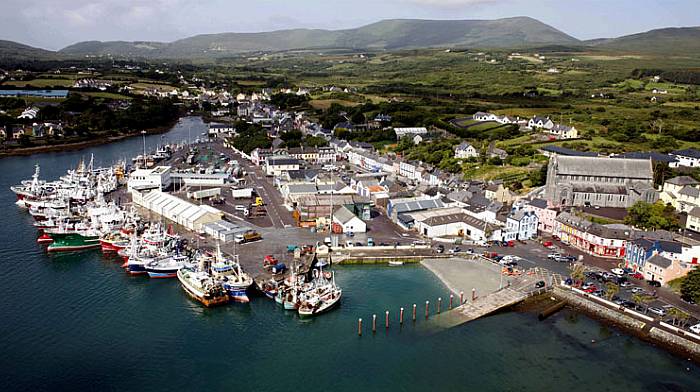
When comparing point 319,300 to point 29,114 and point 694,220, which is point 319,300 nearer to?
point 694,220

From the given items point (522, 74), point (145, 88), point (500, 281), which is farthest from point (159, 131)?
point (522, 74)

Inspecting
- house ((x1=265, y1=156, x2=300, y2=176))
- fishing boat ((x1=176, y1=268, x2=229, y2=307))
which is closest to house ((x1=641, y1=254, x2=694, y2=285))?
fishing boat ((x1=176, y1=268, x2=229, y2=307))

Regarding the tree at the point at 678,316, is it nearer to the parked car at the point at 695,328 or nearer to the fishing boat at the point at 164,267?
the parked car at the point at 695,328

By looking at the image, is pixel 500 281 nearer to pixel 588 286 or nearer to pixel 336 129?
pixel 588 286

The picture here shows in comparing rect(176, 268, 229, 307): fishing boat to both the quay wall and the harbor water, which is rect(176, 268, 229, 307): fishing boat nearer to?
the harbor water

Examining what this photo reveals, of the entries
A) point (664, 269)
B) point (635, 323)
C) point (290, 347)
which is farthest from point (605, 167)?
point (290, 347)

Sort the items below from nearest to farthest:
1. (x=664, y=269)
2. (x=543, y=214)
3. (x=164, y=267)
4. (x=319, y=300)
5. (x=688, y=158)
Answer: (x=319, y=300) → (x=664, y=269) → (x=164, y=267) → (x=543, y=214) → (x=688, y=158)
